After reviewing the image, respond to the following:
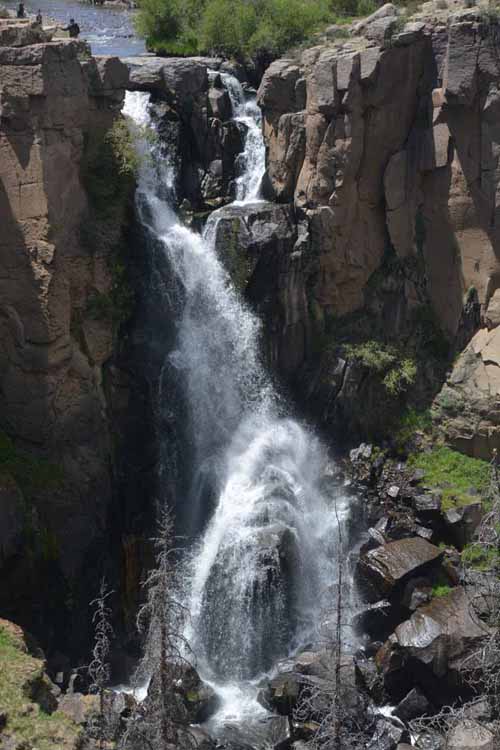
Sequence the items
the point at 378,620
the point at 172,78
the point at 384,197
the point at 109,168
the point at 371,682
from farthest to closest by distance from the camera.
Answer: the point at 172,78
the point at 384,197
the point at 109,168
the point at 378,620
the point at 371,682

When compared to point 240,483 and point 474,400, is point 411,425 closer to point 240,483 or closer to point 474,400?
point 474,400

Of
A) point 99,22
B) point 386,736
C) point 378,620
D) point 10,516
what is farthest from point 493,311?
point 99,22

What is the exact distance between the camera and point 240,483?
2741 cm

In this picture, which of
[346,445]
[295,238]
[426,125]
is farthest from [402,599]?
[426,125]

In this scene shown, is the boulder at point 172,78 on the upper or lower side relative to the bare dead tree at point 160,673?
upper

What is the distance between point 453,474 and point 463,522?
2.27 meters

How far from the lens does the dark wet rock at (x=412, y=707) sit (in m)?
22.2

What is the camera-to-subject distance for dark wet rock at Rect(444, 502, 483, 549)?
84.1ft

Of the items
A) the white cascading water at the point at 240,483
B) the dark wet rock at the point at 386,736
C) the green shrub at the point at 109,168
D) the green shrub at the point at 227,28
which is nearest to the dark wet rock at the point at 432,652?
the dark wet rock at the point at 386,736

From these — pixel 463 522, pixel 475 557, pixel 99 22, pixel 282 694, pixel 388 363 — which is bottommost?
pixel 282 694

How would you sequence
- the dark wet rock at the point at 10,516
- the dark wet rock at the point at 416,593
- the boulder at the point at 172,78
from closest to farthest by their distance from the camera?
the dark wet rock at the point at 10,516 < the dark wet rock at the point at 416,593 < the boulder at the point at 172,78

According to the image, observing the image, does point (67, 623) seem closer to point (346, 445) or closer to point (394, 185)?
point (346, 445)

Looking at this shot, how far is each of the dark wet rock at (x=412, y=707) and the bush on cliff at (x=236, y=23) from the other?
22.7m

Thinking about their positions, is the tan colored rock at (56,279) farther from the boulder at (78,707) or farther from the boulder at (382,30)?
the boulder at (382,30)
